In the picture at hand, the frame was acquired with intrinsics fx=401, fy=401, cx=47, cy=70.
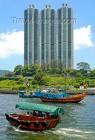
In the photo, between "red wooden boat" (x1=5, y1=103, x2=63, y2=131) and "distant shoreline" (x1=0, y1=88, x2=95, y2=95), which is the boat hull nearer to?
"red wooden boat" (x1=5, y1=103, x2=63, y2=131)

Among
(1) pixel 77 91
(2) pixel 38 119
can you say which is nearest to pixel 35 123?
(2) pixel 38 119

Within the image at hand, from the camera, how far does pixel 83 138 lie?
133 ft

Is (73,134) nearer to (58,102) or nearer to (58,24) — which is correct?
(58,102)

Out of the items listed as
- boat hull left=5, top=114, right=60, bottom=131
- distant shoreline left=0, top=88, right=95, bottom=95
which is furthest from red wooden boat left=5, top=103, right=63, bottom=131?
distant shoreline left=0, top=88, right=95, bottom=95

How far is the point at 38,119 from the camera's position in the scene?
146ft

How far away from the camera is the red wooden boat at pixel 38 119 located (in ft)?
146

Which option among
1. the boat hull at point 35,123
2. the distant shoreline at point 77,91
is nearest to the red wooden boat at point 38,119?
the boat hull at point 35,123

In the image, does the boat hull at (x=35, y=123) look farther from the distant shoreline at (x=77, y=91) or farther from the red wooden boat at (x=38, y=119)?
the distant shoreline at (x=77, y=91)

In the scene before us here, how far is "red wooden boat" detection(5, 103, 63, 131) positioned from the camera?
4447 centimetres

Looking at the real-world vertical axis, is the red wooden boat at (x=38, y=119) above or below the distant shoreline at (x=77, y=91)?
below

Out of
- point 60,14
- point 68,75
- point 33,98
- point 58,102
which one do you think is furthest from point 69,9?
point 58,102

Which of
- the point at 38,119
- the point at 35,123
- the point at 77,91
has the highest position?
the point at 77,91

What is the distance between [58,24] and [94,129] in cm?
15386

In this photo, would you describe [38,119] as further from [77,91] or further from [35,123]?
[77,91]
